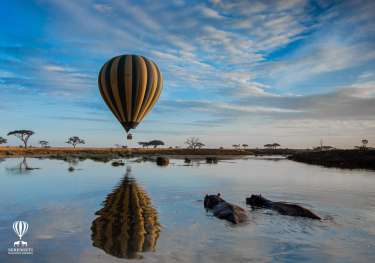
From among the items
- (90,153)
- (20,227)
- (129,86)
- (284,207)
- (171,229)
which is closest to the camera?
(20,227)

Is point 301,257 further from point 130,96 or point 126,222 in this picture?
point 130,96

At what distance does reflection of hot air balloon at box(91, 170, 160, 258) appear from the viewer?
1249 centimetres

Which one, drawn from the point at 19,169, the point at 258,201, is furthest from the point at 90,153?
the point at 258,201

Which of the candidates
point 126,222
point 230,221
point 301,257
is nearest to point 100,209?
point 126,222

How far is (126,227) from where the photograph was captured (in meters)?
15.4

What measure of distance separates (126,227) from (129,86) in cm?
2344

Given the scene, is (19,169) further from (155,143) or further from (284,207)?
(155,143)

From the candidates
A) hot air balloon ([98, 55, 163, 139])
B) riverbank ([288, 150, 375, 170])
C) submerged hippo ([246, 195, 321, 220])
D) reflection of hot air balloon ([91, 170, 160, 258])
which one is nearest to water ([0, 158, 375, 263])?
reflection of hot air balloon ([91, 170, 160, 258])

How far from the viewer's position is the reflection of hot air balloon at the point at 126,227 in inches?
492

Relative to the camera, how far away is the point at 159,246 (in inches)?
500

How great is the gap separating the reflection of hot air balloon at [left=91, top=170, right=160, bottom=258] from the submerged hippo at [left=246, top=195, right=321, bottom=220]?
6.18 meters

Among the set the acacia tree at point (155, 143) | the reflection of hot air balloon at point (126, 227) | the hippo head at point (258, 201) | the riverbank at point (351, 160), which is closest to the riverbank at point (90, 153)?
the riverbank at point (351, 160)

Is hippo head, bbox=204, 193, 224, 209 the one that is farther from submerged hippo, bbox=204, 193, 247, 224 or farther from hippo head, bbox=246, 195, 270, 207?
hippo head, bbox=246, 195, 270, 207

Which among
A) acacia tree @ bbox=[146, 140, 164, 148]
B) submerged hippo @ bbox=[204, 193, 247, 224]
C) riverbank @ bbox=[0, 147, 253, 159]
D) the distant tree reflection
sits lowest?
submerged hippo @ bbox=[204, 193, 247, 224]
